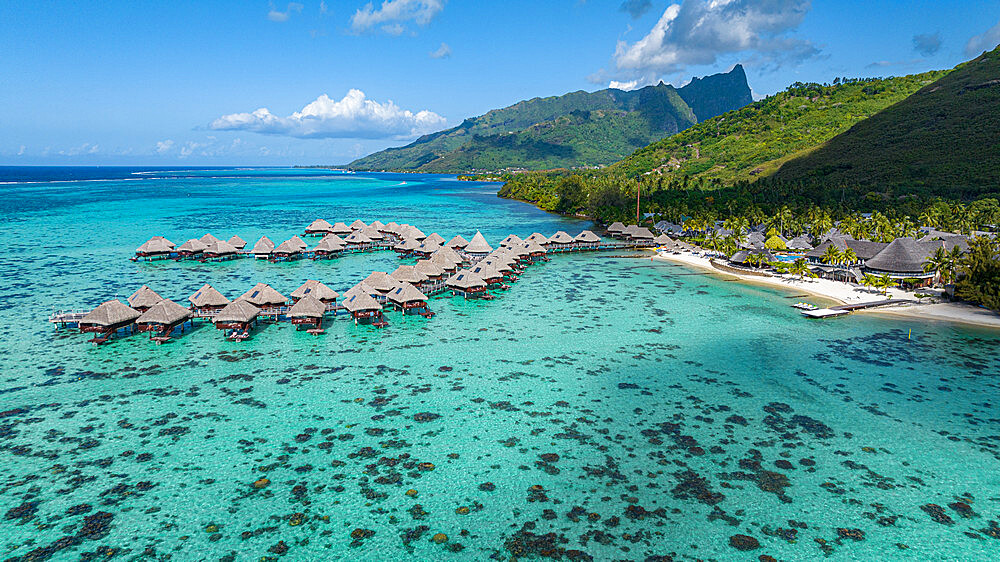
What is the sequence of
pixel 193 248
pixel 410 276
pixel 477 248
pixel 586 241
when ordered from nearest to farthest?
pixel 410 276 < pixel 193 248 < pixel 477 248 < pixel 586 241

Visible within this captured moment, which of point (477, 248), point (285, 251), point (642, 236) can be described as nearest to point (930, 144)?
point (642, 236)

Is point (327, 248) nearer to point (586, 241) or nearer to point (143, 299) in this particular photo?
point (143, 299)

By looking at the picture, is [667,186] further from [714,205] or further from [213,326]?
[213,326]

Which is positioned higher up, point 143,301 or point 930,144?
point 930,144

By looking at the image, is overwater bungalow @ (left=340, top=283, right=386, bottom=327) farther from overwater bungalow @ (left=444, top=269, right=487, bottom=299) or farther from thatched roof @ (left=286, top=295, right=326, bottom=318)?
overwater bungalow @ (left=444, top=269, right=487, bottom=299)

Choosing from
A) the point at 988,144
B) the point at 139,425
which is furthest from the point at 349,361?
the point at 988,144

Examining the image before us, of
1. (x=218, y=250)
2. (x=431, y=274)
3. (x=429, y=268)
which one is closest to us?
(x=431, y=274)

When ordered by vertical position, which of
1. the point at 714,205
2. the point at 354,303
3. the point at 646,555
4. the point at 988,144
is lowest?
the point at 646,555
